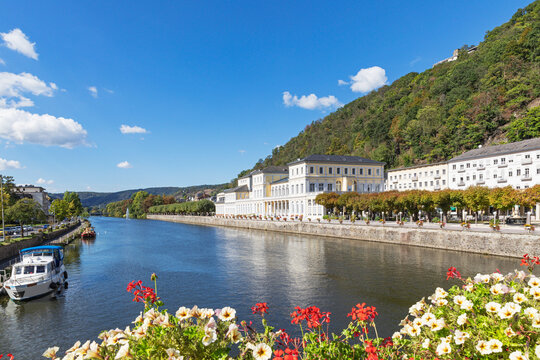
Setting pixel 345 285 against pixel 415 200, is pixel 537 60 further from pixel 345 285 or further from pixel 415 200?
pixel 345 285

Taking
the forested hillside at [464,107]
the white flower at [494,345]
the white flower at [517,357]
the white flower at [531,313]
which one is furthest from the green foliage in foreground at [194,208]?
the white flower at [517,357]

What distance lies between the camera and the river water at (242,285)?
15984mm

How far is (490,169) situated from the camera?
6194 cm

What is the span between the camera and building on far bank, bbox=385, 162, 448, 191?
75.2m

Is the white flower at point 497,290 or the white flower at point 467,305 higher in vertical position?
the white flower at point 497,290

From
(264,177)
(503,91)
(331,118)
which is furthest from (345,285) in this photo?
(331,118)

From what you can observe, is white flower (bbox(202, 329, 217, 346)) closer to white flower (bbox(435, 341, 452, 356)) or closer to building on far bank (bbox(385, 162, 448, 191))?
white flower (bbox(435, 341, 452, 356))

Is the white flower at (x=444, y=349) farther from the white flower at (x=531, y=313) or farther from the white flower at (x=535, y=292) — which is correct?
the white flower at (x=535, y=292)

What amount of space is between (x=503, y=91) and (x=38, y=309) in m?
99.8

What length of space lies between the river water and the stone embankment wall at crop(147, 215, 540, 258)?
4.69ft

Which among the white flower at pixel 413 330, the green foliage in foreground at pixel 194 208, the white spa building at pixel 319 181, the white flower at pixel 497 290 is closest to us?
the white flower at pixel 413 330

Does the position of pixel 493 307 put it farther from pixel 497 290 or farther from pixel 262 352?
pixel 262 352

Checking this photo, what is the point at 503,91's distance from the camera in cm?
8300

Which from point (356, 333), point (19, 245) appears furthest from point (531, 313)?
point (19, 245)
